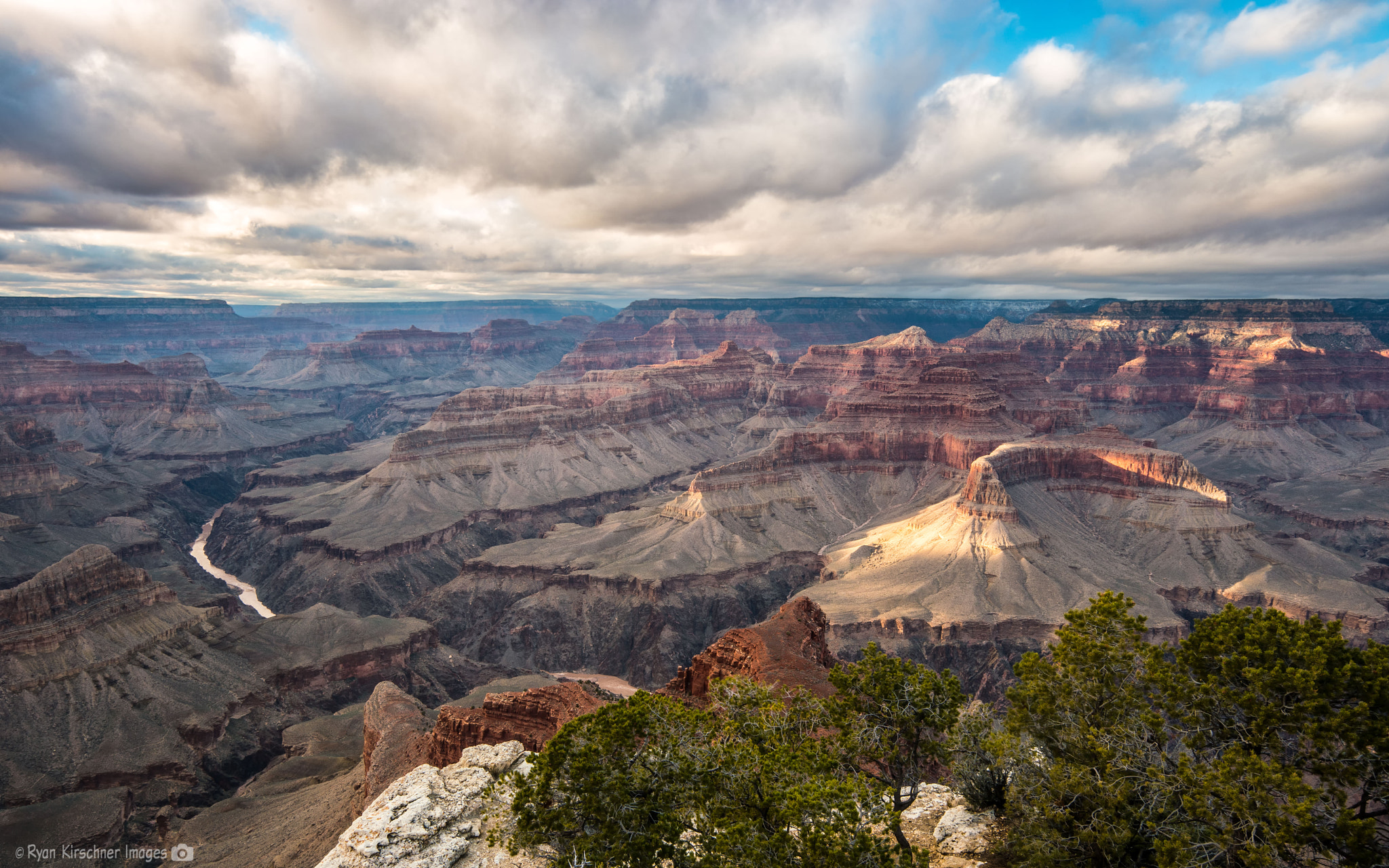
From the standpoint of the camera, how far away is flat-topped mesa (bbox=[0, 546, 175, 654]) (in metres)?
88.6

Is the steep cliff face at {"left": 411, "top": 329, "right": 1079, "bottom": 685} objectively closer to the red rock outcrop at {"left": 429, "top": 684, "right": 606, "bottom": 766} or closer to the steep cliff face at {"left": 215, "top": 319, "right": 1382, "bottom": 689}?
the steep cliff face at {"left": 215, "top": 319, "right": 1382, "bottom": 689}

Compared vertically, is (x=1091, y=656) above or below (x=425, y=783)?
above

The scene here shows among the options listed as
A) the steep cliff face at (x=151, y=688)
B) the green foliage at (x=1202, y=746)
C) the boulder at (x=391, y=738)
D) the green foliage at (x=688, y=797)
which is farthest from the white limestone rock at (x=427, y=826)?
the steep cliff face at (x=151, y=688)

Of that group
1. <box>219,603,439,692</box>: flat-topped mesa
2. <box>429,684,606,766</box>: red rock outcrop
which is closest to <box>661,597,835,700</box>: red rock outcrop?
<box>429,684,606,766</box>: red rock outcrop

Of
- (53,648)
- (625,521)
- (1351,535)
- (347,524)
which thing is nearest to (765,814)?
(53,648)

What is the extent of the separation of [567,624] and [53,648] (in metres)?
72.4

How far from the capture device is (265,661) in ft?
350

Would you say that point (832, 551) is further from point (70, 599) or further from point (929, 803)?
point (70, 599)

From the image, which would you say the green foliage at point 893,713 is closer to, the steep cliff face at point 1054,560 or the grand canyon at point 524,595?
the grand canyon at point 524,595

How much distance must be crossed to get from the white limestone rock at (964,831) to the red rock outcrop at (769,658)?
1486 centimetres

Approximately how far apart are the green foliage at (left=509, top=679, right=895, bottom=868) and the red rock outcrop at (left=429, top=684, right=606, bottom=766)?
20.7 m

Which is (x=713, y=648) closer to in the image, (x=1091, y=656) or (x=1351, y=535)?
(x=1091, y=656)

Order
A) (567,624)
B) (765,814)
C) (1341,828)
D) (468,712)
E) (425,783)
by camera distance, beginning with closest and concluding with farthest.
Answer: (1341,828)
(765,814)
(425,783)
(468,712)
(567,624)

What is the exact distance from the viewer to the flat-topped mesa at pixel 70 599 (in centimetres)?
8856
